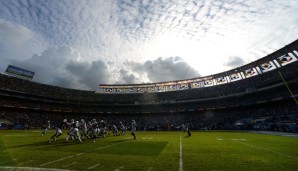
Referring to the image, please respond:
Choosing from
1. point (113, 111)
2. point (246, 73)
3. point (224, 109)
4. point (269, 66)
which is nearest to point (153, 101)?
point (113, 111)

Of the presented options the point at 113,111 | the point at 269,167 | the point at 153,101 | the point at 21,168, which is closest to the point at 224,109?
the point at 153,101

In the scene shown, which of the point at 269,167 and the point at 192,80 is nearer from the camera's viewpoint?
the point at 269,167

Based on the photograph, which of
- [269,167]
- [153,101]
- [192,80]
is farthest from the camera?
[153,101]

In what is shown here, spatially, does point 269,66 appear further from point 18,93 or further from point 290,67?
point 18,93

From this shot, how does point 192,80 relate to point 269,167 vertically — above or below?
above

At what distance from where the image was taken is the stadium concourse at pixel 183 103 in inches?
1597

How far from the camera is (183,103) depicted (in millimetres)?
61375

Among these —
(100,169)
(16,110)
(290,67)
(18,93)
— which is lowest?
(100,169)

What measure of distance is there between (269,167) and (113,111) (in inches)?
2468

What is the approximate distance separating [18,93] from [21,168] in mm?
59059

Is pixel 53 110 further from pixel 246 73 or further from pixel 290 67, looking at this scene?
pixel 290 67

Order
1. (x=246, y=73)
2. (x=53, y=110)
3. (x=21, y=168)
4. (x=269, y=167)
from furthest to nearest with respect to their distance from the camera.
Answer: (x=53, y=110) < (x=246, y=73) < (x=269, y=167) < (x=21, y=168)

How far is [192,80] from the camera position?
200ft

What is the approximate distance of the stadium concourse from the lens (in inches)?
1597
